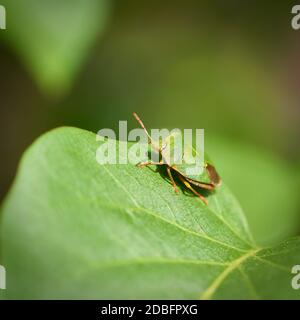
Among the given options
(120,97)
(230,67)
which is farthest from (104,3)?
(230,67)

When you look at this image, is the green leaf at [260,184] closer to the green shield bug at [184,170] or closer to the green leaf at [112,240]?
the green shield bug at [184,170]

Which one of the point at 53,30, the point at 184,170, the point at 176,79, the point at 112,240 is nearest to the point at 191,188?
the point at 184,170

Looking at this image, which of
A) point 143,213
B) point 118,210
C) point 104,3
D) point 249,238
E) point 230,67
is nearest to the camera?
point 118,210

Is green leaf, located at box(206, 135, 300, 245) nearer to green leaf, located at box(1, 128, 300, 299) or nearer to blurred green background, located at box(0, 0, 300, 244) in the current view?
blurred green background, located at box(0, 0, 300, 244)

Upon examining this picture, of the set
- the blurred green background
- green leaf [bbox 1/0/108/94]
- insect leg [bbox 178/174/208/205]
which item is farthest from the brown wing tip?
green leaf [bbox 1/0/108/94]

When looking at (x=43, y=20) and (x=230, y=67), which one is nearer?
(x=43, y=20)

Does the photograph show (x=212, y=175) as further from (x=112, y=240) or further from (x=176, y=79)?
(x=176, y=79)

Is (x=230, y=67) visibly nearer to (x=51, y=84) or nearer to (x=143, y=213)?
(x=51, y=84)

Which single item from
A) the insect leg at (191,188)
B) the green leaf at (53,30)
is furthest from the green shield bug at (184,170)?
the green leaf at (53,30)
